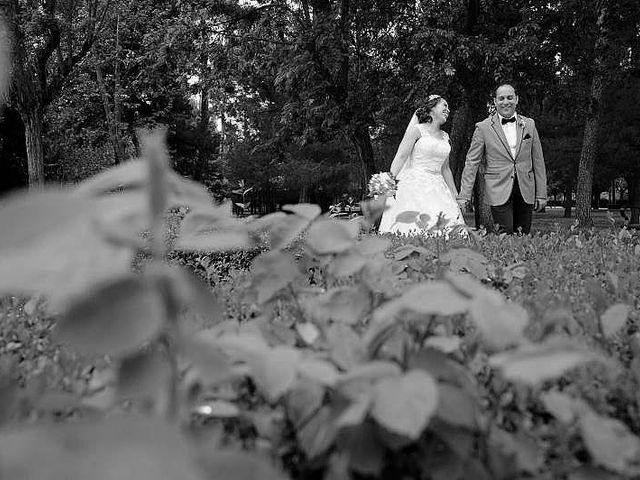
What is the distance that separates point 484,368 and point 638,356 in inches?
13.7

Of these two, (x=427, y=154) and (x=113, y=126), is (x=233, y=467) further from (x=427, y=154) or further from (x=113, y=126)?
(x=113, y=126)

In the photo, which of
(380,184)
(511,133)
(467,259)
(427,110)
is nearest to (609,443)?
(467,259)

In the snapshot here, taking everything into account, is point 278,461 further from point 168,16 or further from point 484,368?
point 168,16

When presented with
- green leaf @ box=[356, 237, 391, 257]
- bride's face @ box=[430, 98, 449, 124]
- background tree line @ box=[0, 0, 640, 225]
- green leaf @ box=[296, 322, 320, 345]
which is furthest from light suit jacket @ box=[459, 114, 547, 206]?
green leaf @ box=[296, 322, 320, 345]

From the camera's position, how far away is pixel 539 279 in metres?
2.77

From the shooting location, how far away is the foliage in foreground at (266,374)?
0.65 metres

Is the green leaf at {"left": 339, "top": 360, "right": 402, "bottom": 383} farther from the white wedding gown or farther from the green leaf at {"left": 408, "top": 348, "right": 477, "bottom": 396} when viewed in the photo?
the white wedding gown

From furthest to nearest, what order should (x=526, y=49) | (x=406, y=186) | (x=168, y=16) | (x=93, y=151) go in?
(x=93, y=151) → (x=168, y=16) → (x=526, y=49) → (x=406, y=186)

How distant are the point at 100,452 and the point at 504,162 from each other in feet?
28.2

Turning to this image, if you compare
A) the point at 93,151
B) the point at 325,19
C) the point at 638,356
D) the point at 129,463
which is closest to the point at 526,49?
the point at 325,19

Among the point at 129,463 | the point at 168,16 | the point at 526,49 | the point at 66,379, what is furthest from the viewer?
the point at 168,16

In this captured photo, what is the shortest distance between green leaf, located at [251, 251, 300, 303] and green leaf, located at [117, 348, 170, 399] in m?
0.48

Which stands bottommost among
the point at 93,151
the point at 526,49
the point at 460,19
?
the point at 93,151

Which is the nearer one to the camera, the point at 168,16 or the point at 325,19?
the point at 325,19
